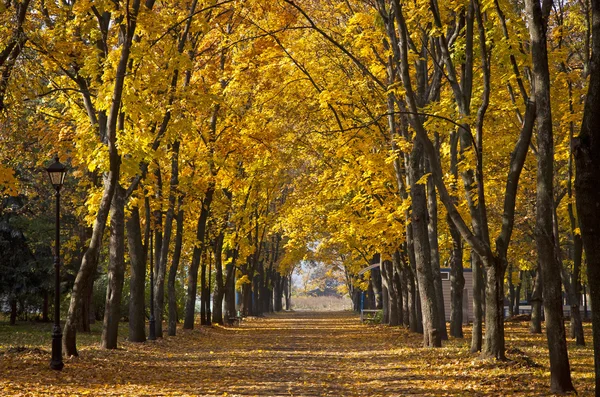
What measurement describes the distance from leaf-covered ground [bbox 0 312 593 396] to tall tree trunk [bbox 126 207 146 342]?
117 cm

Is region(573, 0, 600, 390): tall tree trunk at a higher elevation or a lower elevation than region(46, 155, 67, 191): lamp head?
lower

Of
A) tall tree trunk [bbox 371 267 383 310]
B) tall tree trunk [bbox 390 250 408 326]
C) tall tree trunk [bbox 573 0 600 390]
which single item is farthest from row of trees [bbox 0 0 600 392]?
tall tree trunk [bbox 371 267 383 310]

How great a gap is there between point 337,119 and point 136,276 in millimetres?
7694

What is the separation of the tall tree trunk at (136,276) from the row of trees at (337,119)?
0.20ft

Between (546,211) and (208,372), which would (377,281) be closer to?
(208,372)

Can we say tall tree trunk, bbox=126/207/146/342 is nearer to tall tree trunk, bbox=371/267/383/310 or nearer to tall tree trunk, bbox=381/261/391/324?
tall tree trunk, bbox=381/261/391/324

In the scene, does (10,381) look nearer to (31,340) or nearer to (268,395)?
→ (268,395)

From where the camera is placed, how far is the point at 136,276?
2317 centimetres

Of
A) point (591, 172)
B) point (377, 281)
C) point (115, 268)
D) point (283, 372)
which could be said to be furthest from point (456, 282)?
point (377, 281)

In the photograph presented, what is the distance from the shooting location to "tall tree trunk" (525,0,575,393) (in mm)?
10938

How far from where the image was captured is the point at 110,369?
15672mm

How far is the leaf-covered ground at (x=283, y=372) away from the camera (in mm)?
12336

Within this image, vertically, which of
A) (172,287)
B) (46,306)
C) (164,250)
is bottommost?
(46,306)

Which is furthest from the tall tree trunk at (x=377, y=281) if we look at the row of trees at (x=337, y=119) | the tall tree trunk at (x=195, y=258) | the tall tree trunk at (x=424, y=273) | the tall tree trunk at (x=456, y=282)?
the tall tree trunk at (x=424, y=273)
